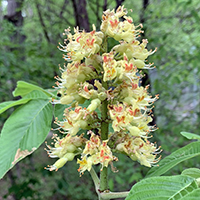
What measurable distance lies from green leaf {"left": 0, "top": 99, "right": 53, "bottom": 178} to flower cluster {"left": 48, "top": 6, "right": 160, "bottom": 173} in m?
0.14

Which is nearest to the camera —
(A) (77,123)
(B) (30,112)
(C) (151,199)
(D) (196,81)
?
(C) (151,199)

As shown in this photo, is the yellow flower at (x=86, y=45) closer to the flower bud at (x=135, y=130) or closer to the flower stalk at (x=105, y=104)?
the flower stalk at (x=105, y=104)

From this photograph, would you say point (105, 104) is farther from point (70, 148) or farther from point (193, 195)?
point (193, 195)

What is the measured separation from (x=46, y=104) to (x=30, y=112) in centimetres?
11

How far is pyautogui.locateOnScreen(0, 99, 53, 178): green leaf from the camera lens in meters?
1.03

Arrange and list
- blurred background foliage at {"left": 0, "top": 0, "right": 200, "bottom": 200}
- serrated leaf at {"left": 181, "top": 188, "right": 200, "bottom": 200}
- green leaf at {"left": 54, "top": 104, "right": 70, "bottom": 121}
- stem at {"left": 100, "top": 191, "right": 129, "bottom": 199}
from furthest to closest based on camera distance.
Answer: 1. blurred background foliage at {"left": 0, "top": 0, "right": 200, "bottom": 200}
2. green leaf at {"left": 54, "top": 104, "right": 70, "bottom": 121}
3. stem at {"left": 100, "top": 191, "right": 129, "bottom": 199}
4. serrated leaf at {"left": 181, "top": 188, "right": 200, "bottom": 200}

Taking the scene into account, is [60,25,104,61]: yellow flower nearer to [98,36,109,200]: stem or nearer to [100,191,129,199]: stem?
[98,36,109,200]: stem

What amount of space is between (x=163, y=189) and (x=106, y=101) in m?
0.50

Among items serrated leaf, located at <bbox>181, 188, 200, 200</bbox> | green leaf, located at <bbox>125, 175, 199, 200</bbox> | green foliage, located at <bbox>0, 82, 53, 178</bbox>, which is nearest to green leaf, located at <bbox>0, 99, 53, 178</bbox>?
green foliage, located at <bbox>0, 82, 53, 178</bbox>

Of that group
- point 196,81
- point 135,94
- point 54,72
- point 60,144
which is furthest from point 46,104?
point 196,81

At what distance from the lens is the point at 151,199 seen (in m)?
0.69

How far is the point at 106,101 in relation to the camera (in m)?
1.05

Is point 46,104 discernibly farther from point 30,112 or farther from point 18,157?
point 18,157

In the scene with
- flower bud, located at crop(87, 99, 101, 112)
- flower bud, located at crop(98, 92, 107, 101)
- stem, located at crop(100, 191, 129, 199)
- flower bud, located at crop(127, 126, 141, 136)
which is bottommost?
stem, located at crop(100, 191, 129, 199)
